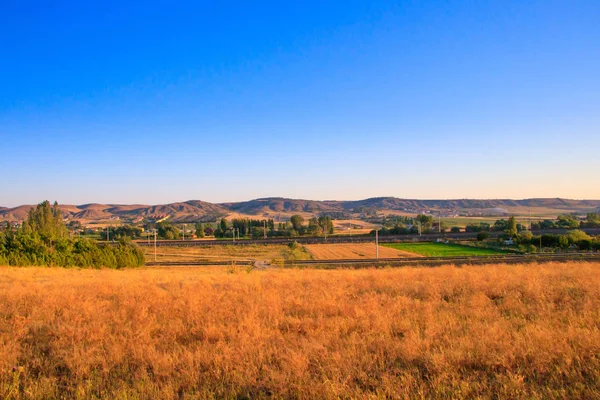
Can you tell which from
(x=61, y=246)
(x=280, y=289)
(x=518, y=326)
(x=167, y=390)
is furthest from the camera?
(x=61, y=246)

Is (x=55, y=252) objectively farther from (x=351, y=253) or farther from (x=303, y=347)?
(x=351, y=253)

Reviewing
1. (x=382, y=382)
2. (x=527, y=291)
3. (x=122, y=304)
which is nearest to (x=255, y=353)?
(x=382, y=382)

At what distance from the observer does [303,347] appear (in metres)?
5.85

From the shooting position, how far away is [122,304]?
29.6ft

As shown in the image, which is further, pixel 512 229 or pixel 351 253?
pixel 512 229

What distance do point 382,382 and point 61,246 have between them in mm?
39596

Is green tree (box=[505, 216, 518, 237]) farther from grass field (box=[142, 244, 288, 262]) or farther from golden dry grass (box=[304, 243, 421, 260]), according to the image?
grass field (box=[142, 244, 288, 262])

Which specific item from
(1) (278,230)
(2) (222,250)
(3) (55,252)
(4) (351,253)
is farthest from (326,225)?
(3) (55,252)

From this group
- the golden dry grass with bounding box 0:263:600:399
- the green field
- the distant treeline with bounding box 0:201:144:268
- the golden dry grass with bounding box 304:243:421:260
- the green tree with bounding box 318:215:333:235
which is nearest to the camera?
the golden dry grass with bounding box 0:263:600:399

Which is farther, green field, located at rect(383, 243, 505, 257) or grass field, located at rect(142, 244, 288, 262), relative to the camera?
grass field, located at rect(142, 244, 288, 262)

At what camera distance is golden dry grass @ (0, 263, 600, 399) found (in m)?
4.62

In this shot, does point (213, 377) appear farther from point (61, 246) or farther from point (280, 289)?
point (61, 246)

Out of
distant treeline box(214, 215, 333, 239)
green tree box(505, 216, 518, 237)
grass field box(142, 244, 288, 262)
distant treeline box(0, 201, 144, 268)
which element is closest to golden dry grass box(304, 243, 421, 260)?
grass field box(142, 244, 288, 262)

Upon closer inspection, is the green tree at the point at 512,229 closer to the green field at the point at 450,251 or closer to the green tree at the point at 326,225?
the green field at the point at 450,251
